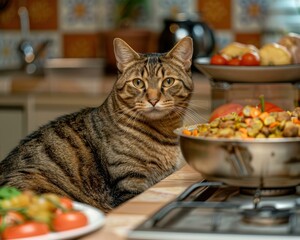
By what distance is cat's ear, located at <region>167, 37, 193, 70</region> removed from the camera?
218cm

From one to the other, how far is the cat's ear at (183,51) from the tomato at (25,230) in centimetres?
100

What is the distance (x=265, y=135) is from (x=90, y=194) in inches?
27.5

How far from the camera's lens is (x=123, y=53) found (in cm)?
221

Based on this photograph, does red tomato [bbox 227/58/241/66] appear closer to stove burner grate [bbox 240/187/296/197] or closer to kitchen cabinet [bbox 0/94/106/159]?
stove burner grate [bbox 240/187/296/197]

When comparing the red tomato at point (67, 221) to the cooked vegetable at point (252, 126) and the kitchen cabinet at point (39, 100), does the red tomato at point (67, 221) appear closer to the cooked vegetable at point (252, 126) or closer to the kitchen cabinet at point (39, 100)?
the cooked vegetable at point (252, 126)

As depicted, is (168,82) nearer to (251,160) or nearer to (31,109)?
(251,160)

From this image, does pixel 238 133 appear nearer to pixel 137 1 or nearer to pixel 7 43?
pixel 137 1

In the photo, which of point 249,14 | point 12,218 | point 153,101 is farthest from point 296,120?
point 249,14

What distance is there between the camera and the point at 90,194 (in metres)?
2.13

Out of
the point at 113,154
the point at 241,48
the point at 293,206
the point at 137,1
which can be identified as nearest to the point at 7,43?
the point at 137,1

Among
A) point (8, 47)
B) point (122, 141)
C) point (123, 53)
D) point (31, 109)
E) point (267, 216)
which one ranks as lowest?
point (31, 109)

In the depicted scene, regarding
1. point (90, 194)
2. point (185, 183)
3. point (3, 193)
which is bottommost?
point (90, 194)

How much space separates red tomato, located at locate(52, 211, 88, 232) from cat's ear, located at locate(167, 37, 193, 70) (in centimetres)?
95

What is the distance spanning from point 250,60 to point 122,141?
54 centimetres
